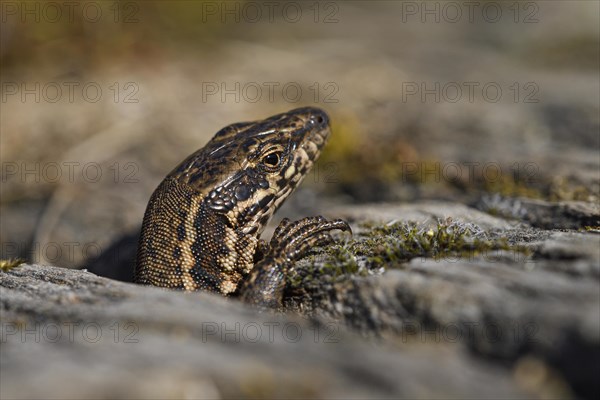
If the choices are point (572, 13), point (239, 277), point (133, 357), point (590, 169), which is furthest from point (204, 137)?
point (572, 13)

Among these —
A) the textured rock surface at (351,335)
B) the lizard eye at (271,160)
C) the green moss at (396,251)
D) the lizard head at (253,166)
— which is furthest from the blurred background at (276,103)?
the textured rock surface at (351,335)

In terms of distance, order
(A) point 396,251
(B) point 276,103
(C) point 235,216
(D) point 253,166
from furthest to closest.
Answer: (B) point 276,103 → (D) point 253,166 → (C) point 235,216 → (A) point 396,251

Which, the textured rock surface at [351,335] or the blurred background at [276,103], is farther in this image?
the blurred background at [276,103]

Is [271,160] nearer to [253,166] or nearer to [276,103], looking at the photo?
[253,166]

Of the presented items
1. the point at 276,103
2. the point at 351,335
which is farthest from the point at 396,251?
the point at 276,103

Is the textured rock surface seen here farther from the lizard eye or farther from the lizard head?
the lizard eye

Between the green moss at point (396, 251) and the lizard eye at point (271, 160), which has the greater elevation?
the lizard eye at point (271, 160)

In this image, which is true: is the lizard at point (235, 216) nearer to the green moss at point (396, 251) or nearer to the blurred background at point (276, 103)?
the green moss at point (396, 251)
